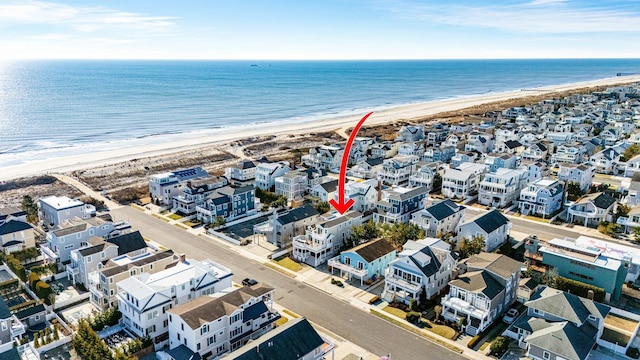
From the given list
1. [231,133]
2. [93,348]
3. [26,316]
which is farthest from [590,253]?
[231,133]

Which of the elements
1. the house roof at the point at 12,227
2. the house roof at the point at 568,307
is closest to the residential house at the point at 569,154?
the house roof at the point at 568,307

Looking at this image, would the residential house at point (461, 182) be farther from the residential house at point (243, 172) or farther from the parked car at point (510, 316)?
the parked car at point (510, 316)

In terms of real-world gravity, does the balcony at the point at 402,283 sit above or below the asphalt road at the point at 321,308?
above

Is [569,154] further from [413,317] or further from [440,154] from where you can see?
[413,317]

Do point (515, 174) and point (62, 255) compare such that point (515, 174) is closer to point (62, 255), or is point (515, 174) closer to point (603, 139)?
point (603, 139)

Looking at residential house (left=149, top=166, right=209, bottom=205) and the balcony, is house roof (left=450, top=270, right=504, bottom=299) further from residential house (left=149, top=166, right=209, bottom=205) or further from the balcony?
residential house (left=149, top=166, right=209, bottom=205)

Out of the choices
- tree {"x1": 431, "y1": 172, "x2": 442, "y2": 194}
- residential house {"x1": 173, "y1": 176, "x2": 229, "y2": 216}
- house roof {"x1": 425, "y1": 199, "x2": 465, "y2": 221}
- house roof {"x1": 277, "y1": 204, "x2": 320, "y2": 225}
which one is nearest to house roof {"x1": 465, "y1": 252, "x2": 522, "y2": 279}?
house roof {"x1": 425, "y1": 199, "x2": 465, "y2": 221}
